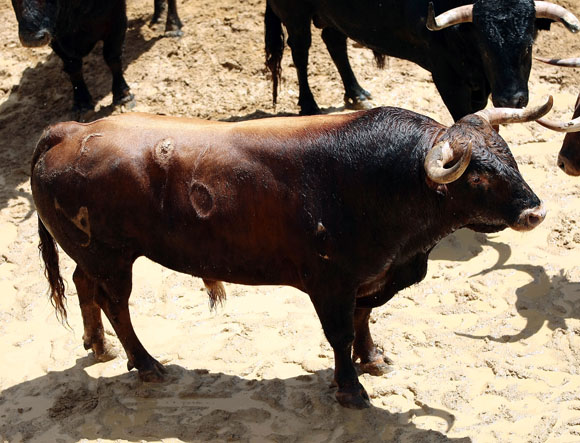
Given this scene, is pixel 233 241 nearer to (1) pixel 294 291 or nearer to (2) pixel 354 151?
(2) pixel 354 151

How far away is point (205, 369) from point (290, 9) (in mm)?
3857

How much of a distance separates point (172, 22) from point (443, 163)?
5.99 metres

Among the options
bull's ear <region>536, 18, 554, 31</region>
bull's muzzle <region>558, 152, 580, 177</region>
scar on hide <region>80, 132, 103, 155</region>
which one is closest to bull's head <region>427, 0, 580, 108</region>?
bull's ear <region>536, 18, 554, 31</region>

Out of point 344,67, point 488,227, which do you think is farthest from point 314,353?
point 344,67

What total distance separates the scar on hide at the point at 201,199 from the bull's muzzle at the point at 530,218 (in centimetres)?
163

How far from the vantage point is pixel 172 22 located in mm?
9820

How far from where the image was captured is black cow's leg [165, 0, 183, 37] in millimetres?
9766

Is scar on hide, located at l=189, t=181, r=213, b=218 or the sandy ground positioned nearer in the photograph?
scar on hide, located at l=189, t=181, r=213, b=218

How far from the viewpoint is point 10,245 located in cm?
746

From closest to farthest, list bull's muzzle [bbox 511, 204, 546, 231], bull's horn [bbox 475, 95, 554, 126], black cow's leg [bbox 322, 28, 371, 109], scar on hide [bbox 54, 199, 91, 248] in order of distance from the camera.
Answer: bull's muzzle [bbox 511, 204, 546, 231], bull's horn [bbox 475, 95, 554, 126], scar on hide [bbox 54, 199, 91, 248], black cow's leg [bbox 322, 28, 371, 109]

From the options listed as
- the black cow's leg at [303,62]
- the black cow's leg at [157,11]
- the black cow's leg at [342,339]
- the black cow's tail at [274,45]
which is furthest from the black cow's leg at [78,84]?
the black cow's leg at [342,339]

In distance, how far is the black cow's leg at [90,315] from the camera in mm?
5715

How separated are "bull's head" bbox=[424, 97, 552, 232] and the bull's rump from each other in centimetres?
81

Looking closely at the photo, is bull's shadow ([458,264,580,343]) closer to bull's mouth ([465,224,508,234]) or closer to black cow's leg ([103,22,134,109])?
bull's mouth ([465,224,508,234])
